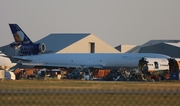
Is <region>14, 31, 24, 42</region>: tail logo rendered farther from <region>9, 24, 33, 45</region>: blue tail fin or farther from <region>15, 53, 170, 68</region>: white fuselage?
<region>15, 53, 170, 68</region>: white fuselage

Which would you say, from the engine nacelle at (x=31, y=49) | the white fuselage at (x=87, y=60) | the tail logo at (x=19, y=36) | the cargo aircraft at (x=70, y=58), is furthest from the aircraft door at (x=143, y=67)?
the tail logo at (x=19, y=36)

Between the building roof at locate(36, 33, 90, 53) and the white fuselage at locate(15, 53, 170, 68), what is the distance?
21253 mm

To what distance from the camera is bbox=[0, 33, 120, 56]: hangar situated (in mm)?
95438

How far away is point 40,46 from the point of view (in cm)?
7819

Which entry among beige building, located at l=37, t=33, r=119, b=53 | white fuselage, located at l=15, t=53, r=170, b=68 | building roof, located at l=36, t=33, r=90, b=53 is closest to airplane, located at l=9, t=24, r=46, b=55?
white fuselage, located at l=15, t=53, r=170, b=68

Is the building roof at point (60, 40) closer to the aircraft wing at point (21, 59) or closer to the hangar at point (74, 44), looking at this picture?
the hangar at point (74, 44)

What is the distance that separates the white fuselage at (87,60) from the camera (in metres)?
67.8

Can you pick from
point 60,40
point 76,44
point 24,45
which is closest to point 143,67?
point 24,45

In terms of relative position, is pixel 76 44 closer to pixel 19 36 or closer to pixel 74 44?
pixel 74 44

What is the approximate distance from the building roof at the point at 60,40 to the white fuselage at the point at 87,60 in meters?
21.3

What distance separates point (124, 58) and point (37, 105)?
175 ft

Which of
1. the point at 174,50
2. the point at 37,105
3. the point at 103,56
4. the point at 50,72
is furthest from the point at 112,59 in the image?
A: the point at 37,105

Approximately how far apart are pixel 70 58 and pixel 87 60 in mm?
2738

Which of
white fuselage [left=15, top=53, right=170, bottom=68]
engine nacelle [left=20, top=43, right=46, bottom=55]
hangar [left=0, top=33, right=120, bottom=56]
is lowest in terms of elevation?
white fuselage [left=15, top=53, right=170, bottom=68]
